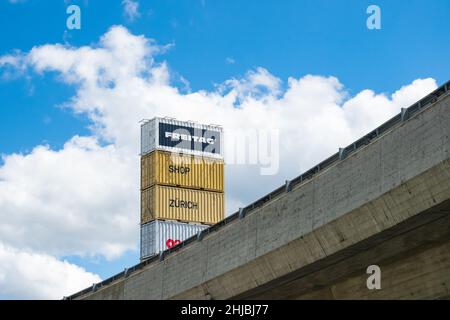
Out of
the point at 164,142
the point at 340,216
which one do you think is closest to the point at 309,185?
the point at 340,216

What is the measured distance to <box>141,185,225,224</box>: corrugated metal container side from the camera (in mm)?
95375

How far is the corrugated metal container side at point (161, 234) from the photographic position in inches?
3713

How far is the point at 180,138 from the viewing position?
346 feet

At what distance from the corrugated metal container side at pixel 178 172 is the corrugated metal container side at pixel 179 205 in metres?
0.75

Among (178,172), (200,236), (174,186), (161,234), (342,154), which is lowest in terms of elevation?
(342,154)

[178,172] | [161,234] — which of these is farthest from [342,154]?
[178,172]

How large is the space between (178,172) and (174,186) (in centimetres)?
183

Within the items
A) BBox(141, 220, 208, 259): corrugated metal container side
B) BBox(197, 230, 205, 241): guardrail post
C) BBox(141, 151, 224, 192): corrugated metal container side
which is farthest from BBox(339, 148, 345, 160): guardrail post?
BBox(141, 151, 224, 192): corrugated metal container side

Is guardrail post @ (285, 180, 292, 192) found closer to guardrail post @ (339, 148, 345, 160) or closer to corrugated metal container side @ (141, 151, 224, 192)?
guardrail post @ (339, 148, 345, 160)

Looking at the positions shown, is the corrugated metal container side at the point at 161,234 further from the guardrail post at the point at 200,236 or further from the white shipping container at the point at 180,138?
the guardrail post at the point at 200,236

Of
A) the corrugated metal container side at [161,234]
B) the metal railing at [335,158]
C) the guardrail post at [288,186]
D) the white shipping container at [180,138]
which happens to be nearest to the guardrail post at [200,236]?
the metal railing at [335,158]

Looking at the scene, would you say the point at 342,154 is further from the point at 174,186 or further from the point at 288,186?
the point at 174,186

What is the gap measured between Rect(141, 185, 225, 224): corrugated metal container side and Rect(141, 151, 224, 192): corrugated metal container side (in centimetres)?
75
